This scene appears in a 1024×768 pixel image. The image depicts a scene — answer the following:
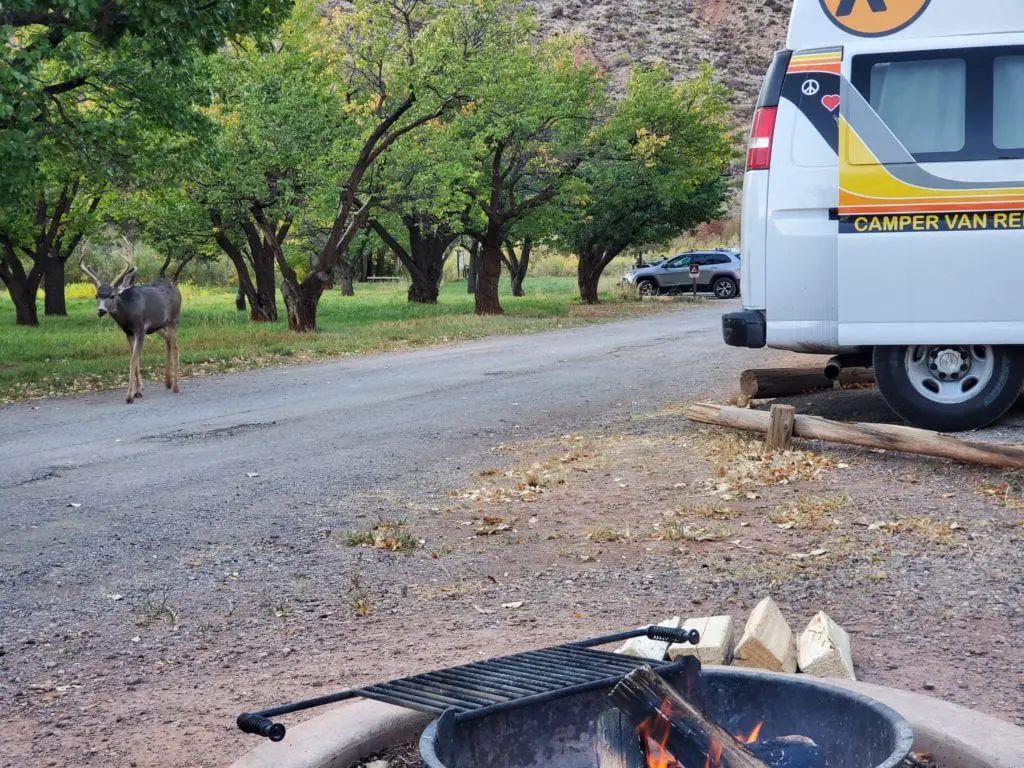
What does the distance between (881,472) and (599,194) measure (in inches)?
1176

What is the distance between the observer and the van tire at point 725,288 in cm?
4381

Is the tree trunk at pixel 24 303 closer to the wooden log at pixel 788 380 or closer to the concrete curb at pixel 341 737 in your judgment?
the wooden log at pixel 788 380

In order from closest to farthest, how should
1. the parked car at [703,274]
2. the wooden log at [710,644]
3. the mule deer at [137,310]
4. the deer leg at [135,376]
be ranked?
1. the wooden log at [710,644]
2. the deer leg at [135,376]
3. the mule deer at [137,310]
4. the parked car at [703,274]

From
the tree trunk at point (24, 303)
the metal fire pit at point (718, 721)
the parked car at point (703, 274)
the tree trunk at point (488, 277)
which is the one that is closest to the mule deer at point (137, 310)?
the metal fire pit at point (718, 721)

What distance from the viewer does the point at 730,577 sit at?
17.3ft

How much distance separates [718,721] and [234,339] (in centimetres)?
1935

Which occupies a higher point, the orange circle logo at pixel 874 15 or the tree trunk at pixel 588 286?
the orange circle logo at pixel 874 15

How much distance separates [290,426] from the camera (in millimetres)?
10875

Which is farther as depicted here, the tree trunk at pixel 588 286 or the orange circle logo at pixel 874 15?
the tree trunk at pixel 588 286

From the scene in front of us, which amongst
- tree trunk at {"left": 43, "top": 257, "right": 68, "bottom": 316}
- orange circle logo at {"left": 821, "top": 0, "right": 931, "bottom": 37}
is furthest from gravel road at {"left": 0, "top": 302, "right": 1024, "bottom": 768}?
tree trunk at {"left": 43, "top": 257, "right": 68, "bottom": 316}

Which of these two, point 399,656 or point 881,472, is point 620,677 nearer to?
point 399,656

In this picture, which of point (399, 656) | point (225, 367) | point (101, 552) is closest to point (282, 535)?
point (101, 552)

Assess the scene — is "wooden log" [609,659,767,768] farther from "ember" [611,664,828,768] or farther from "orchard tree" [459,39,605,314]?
"orchard tree" [459,39,605,314]

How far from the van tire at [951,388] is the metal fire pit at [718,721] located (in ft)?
18.8
